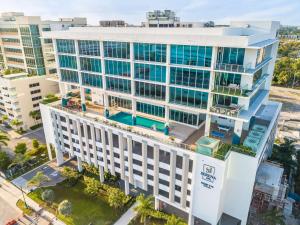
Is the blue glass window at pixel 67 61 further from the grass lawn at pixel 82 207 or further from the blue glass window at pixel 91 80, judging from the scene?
the grass lawn at pixel 82 207

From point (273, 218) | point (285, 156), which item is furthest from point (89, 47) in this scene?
point (285, 156)

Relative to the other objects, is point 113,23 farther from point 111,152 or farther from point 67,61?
point 111,152

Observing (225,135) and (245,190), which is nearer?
(245,190)

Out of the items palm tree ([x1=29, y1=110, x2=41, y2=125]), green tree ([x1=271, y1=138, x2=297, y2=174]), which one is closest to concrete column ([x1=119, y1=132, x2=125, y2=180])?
green tree ([x1=271, y1=138, x2=297, y2=174])

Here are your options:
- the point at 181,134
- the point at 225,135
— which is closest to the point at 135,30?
the point at 181,134

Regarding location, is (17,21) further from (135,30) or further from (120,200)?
(120,200)

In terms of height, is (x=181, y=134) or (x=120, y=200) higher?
(x=181, y=134)
